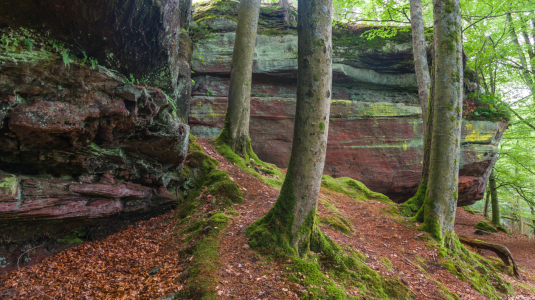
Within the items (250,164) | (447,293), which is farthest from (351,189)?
(447,293)

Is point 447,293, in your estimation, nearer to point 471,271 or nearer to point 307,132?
point 471,271

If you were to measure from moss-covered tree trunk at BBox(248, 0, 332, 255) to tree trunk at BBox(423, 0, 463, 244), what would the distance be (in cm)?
425

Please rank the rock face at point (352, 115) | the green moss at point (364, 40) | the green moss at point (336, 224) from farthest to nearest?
1. the green moss at point (364, 40)
2. the rock face at point (352, 115)
3. the green moss at point (336, 224)

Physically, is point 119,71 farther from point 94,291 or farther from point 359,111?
point 359,111

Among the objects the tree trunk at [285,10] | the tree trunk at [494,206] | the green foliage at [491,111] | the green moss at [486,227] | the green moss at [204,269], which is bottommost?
the green moss at [486,227]

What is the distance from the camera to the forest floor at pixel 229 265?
385 cm

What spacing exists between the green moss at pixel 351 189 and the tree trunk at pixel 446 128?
3876 mm

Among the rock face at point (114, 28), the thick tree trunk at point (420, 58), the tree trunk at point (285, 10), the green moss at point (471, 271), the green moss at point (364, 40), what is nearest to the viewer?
the rock face at point (114, 28)

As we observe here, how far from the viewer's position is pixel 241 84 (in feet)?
31.8

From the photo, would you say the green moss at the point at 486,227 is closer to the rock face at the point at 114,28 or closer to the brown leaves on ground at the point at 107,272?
the brown leaves on ground at the point at 107,272

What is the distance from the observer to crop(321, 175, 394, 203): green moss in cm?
1112

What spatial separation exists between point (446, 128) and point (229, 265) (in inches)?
252

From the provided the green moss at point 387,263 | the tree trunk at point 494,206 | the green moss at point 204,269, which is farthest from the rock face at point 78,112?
the tree trunk at point 494,206

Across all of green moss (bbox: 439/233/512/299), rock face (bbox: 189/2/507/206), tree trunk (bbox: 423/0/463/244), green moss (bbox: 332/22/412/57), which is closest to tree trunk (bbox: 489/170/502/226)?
rock face (bbox: 189/2/507/206)
